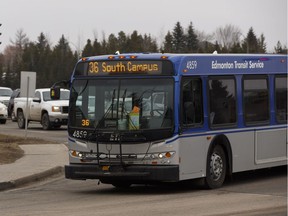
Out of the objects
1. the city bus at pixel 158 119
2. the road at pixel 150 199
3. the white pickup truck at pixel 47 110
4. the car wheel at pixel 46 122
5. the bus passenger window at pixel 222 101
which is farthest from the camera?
the car wheel at pixel 46 122

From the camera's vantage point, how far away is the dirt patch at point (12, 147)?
1867cm

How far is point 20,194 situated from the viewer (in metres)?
13.0

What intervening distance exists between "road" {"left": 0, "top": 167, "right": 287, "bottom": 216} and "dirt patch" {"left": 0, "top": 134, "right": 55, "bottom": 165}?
376 centimetres

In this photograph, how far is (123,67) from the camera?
12805 mm

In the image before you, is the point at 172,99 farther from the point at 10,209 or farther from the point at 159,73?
the point at 10,209

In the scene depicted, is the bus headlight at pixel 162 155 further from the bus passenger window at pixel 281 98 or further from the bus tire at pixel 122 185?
the bus passenger window at pixel 281 98

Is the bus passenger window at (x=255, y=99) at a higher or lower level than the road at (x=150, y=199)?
higher

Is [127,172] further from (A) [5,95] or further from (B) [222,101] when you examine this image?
(A) [5,95]

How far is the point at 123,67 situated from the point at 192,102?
4.48ft

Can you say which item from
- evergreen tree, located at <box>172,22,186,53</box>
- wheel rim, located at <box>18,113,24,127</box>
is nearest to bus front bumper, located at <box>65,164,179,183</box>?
wheel rim, located at <box>18,113,24,127</box>

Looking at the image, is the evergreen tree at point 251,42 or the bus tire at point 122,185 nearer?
the bus tire at point 122,185

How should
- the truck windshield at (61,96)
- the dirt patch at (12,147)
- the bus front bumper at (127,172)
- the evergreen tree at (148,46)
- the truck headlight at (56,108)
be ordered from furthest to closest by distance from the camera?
the evergreen tree at (148,46) < the truck windshield at (61,96) < the truck headlight at (56,108) < the dirt patch at (12,147) < the bus front bumper at (127,172)

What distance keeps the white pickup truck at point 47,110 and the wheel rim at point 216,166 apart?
59.7ft

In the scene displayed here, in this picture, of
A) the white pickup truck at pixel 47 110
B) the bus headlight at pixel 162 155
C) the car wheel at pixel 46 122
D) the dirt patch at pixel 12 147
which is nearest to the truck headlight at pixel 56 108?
the white pickup truck at pixel 47 110
